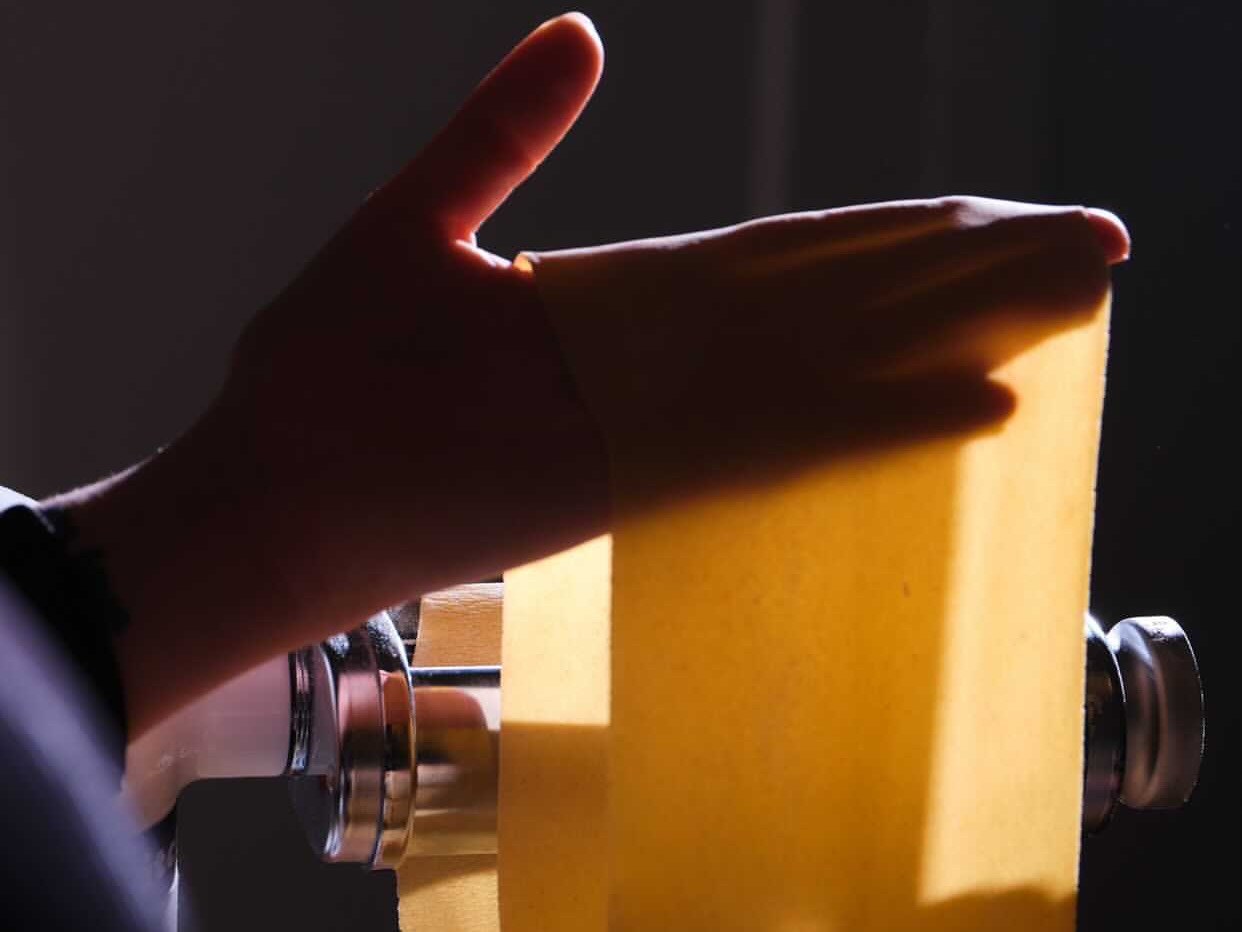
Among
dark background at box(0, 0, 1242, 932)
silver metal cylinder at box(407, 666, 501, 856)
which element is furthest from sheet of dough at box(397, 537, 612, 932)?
dark background at box(0, 0, 1242, 932)

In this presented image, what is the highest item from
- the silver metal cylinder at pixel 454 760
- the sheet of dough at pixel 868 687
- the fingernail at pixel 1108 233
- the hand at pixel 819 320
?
the fingernail at pixel 1108 233

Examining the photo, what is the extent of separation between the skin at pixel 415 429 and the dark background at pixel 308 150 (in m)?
0.47

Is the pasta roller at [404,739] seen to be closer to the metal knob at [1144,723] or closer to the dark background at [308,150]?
the metal knob at [1144,723]

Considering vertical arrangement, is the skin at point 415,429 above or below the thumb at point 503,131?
below

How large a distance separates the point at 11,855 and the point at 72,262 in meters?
0.59

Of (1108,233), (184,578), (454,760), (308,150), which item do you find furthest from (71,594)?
(308,150)

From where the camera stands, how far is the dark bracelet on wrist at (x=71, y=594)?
1.05ft

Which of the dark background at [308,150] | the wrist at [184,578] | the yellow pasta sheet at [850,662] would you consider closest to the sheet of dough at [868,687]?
the yellow pasta sheet at [850,662]

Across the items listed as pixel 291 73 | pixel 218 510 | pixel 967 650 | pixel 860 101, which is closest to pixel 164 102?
pixel 291 73

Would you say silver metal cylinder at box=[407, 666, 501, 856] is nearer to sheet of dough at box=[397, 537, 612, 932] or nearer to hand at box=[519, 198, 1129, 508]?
sheet of dough at box=[397, 537, 612, 932]

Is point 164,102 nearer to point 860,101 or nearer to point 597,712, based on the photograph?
point 860,101

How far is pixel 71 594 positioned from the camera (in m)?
0.32

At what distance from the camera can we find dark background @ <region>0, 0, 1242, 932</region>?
801 mm

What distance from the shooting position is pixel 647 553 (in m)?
0.30
